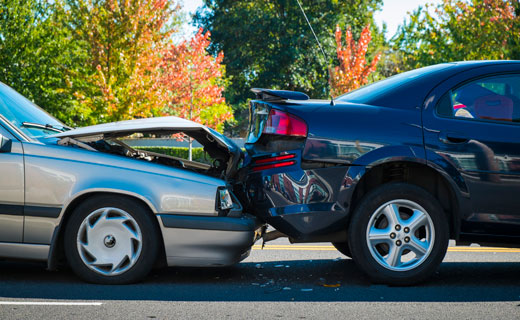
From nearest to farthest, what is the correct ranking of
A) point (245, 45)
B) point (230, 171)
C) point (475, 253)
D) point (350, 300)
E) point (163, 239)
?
1. point (350, 300)
2. point (163, 239)
3. point (230, 171)
4. point (475, 253)
5. point (245, 45)

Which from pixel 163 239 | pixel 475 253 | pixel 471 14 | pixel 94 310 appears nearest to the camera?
pixel 94 310

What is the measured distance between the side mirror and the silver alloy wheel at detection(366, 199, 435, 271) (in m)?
2.77

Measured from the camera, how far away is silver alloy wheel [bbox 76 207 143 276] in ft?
15.0

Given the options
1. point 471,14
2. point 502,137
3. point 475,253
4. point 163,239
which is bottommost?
point 475,253

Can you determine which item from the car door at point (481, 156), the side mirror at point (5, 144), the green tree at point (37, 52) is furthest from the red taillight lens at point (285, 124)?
the green tree at point (37, 52)

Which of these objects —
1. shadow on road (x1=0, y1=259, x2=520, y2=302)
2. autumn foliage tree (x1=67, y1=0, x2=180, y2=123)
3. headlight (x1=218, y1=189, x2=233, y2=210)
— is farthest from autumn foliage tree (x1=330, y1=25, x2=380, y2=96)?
headlight (x1=218, y1=189, x2=233, y2=210)

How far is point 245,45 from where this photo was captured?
39906 millimetres

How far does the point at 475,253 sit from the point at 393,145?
8.40 feet

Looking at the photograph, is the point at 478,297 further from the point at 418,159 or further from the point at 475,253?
the point at 475,253

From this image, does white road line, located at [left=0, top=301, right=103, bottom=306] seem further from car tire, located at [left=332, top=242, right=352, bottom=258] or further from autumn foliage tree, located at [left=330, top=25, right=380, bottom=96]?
autumn foliage tree, located at [left=330, top=25, right=380, bottom=96]

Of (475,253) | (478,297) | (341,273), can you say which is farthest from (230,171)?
(475,253)

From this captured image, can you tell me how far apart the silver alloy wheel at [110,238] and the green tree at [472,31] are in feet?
60.2

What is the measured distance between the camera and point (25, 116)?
17.2 ft

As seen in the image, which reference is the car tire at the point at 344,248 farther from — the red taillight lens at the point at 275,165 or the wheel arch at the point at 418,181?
the red taillight lens at the point at 275,165
